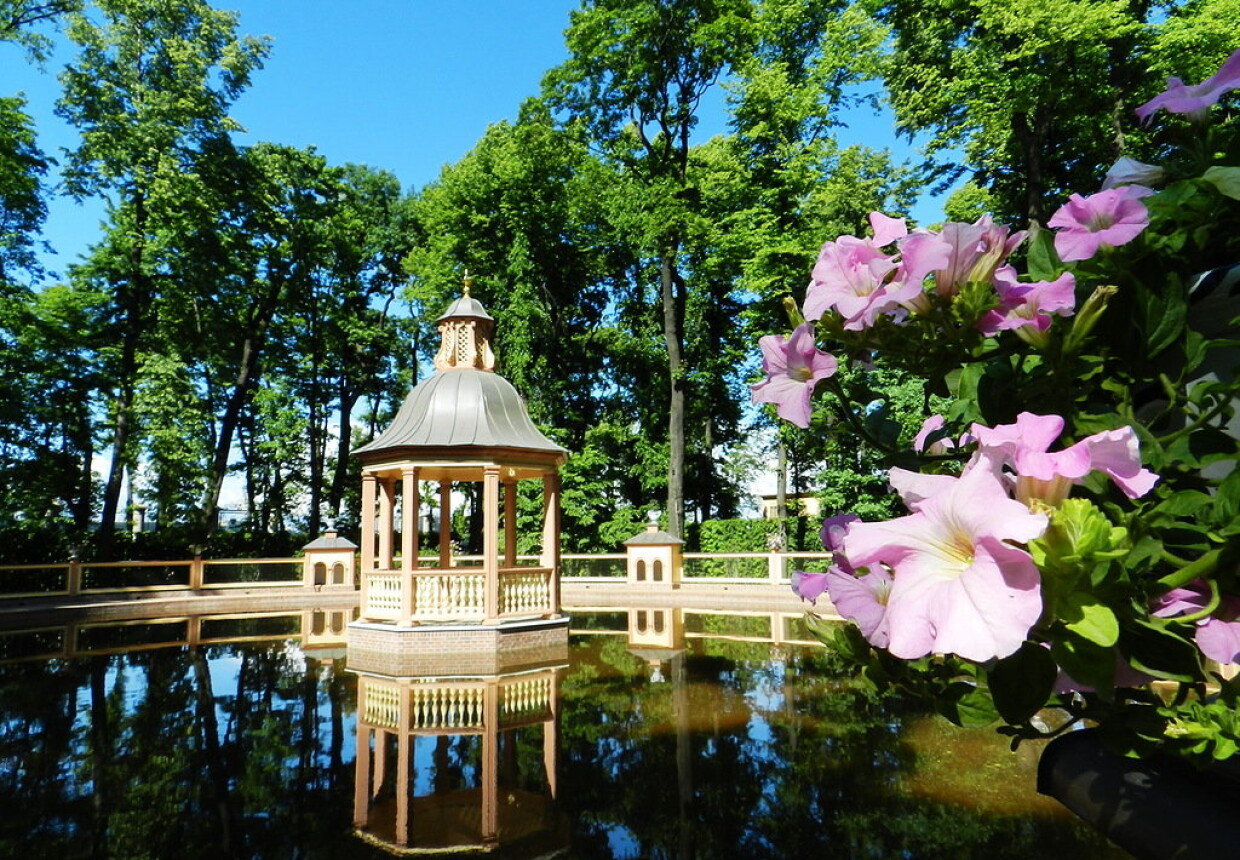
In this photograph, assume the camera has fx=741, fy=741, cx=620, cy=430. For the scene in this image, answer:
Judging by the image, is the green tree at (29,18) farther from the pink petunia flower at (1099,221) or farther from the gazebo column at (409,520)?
the pink petunia flower at (1099,221)

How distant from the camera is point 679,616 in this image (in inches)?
747

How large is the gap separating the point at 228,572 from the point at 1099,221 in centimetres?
2711

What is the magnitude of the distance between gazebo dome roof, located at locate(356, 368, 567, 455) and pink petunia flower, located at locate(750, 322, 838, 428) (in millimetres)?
11845

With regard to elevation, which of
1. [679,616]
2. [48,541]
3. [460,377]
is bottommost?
[679,616]

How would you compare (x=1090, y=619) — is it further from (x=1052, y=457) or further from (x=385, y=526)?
(x=385, y=526)

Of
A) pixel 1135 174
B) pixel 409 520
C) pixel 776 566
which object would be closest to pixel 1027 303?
pixel 1135 174

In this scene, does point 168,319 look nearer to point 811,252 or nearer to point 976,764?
point 811,252

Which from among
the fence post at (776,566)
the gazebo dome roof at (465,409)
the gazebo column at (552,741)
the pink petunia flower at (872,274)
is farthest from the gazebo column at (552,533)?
the pink petunia flower at (872,274)

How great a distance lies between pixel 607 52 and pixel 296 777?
24743mm

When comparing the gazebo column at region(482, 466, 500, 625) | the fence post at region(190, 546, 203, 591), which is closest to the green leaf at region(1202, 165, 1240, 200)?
the gazebo column at region(482, 466, 500, 625)

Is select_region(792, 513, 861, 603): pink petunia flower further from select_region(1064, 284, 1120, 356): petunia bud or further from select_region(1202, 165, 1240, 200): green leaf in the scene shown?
select_region(1202, 165, 1240, 200): green leaf

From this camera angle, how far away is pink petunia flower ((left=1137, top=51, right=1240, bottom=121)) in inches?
33.4

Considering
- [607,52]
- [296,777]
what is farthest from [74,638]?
[607,52]

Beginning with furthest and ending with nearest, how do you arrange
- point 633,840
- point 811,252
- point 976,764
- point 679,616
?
point 811,252, point 679,616, point 976,764, point 633,840
